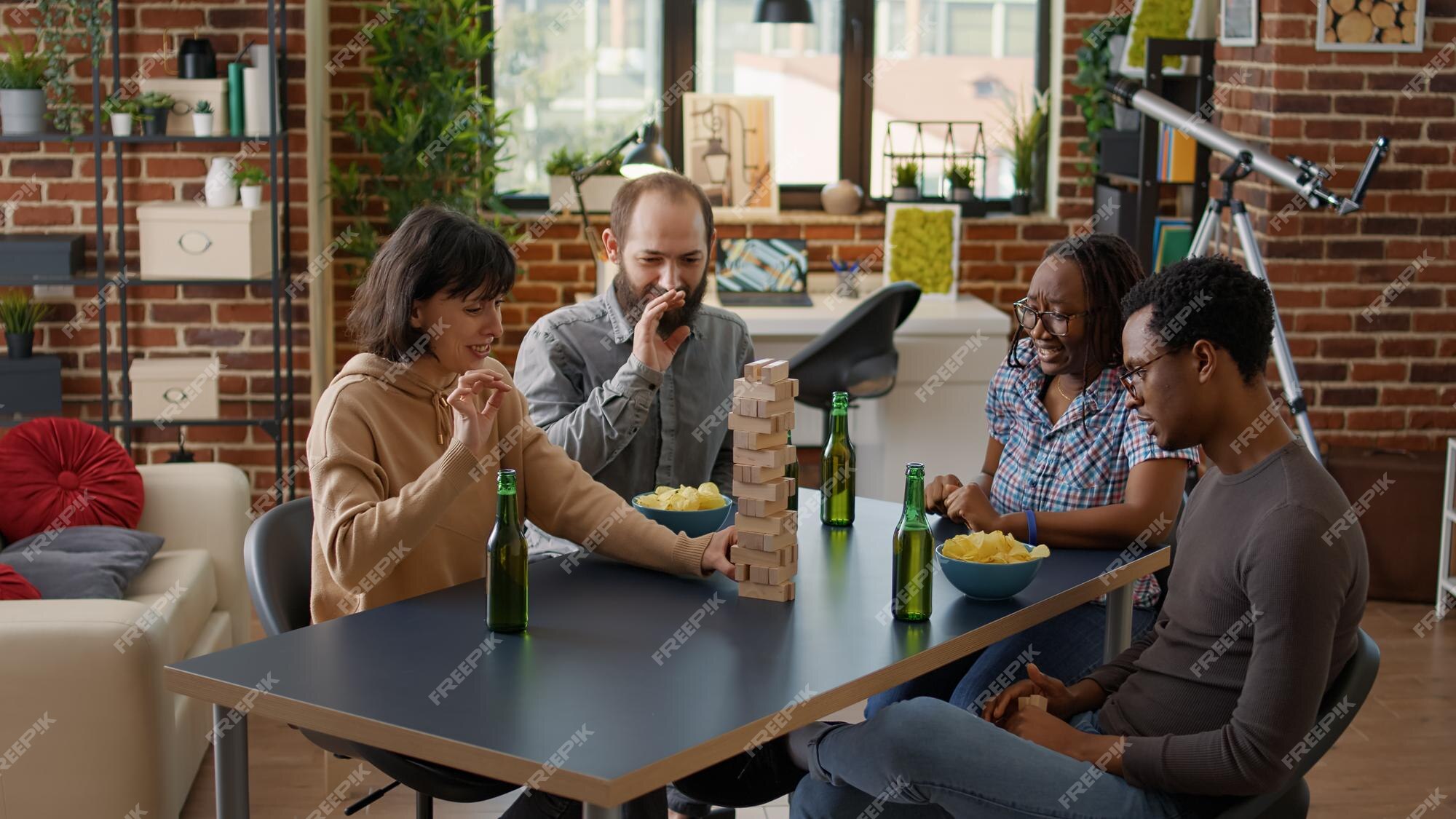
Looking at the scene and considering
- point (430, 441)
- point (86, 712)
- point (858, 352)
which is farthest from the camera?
point (858, 352)

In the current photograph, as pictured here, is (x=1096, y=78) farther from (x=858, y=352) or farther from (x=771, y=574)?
(x=771, y=574)

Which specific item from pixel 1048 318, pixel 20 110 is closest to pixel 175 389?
pixel 20 110

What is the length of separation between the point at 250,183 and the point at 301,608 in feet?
8.08

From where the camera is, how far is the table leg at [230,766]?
72.6 inches

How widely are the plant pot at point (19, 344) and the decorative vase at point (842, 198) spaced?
9.04 ft

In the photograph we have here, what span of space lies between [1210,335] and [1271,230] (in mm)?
2823

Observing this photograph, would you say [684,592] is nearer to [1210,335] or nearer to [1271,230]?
[1210,335]

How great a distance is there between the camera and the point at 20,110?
4312mm

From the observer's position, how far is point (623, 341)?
9.11 ft

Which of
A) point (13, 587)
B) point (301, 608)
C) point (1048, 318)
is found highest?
point (1048, 318)

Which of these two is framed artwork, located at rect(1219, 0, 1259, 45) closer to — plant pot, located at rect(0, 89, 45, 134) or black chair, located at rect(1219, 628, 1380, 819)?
black chair, located at rect(1219, 628, 1380, 819)

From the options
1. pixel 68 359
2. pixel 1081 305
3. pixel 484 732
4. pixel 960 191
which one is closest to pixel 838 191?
pixel 960 191

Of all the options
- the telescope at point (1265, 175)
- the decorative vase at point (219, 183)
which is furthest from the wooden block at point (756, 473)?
the decorative vase at point (219, 183)

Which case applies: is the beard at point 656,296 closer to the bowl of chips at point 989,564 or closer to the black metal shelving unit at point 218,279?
the bowl of chips at point 989,564
